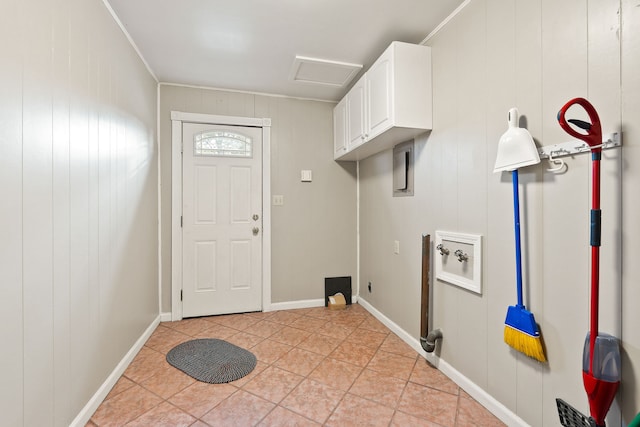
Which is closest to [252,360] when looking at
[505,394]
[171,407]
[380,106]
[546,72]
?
[171,407]

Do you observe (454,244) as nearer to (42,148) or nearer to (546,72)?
(546,72)

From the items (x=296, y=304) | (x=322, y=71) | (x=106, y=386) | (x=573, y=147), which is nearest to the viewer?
(x=573, y=147)

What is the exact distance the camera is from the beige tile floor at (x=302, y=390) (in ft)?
5.41

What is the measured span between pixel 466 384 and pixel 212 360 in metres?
1.75

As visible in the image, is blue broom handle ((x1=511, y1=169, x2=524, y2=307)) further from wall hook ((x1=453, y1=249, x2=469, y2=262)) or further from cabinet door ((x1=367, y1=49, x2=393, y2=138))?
cabinet door ((x1=367, y1=49, x2=393, y2=138))

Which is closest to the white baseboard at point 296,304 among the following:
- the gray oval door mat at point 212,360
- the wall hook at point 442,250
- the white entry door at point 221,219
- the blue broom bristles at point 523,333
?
the white entry door at point 221,219

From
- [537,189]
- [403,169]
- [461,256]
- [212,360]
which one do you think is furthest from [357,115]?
[212,360]

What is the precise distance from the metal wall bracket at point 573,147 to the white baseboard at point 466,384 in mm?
1302

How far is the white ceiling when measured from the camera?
192cm

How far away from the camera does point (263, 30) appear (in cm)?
217

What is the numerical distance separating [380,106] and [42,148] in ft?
6.53

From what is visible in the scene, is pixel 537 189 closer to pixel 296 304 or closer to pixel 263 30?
pixel 263 30

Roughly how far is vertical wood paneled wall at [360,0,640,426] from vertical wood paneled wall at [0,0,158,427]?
215 cm

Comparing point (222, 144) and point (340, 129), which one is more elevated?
point (340, 129)
